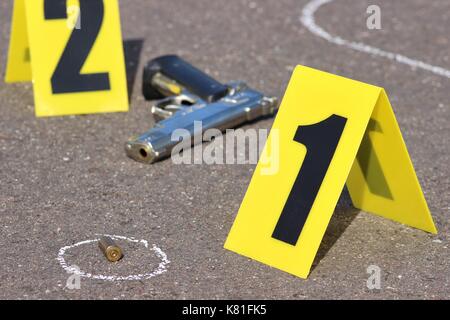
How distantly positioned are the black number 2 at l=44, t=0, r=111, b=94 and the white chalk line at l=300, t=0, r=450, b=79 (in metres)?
2.06

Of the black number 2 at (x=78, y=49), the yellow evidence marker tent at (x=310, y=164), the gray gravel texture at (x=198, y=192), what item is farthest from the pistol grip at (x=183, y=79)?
the yellow evidence marker tent at (x=310, y=164)

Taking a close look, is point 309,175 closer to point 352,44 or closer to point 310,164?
point 310,164

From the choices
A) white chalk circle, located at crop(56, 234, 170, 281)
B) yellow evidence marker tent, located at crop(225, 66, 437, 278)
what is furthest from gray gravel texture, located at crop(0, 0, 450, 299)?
yellow evidence marker tent, located at crop(225, 66, 437, 278)

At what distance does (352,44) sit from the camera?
22.1 ft

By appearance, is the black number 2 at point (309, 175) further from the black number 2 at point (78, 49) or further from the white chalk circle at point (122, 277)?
the black number 2 at point (78, 49)

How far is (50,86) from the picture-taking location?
545 centimetres

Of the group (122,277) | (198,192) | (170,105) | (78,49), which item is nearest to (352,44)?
(170,105)

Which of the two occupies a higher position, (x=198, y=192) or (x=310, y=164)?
(x=310, y=164)

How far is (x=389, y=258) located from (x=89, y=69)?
230 cm

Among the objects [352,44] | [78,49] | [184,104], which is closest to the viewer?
[78,49]

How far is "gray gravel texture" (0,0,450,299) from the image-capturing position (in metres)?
3.80

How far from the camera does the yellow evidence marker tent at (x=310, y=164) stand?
3801mm

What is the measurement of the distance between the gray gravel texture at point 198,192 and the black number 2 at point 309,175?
0.19 meters

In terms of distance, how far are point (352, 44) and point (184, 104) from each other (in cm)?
176
